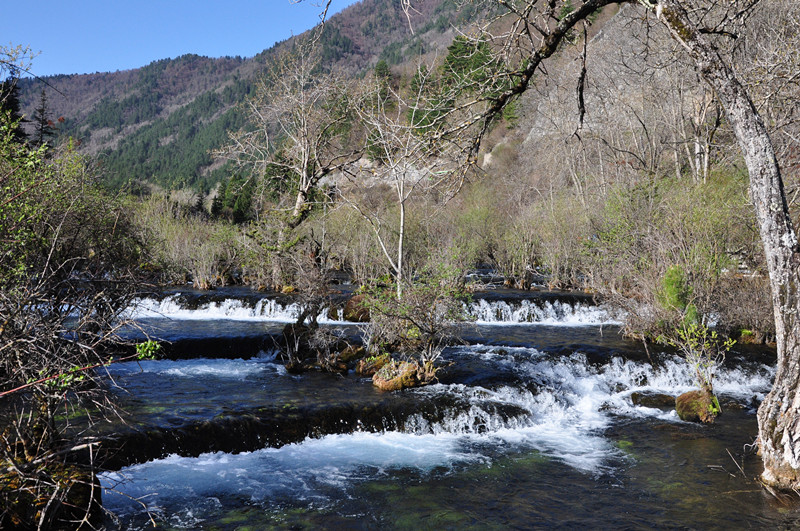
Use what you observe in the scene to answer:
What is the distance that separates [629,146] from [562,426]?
75.0 feet

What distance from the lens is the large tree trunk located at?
507cm

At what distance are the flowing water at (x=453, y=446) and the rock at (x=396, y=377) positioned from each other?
0.27 meters

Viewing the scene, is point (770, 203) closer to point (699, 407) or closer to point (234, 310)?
point (699, 407)

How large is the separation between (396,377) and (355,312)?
6.69 meters

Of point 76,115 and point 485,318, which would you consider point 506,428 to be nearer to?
point 485,318

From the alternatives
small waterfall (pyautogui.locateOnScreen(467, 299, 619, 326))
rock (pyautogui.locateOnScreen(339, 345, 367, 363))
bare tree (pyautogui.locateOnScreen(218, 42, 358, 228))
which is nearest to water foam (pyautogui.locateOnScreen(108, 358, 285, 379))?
rock (pyautogui.locateOnScreen(339, 345, 367, 363))

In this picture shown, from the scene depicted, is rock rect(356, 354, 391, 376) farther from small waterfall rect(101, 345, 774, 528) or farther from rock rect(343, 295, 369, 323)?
rock rect(343, 295, 369, 323)

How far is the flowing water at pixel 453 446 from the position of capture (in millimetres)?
6145

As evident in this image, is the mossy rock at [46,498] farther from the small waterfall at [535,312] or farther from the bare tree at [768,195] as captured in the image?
the small waterfall at [535,312]

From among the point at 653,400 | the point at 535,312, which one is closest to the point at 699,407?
the point at 653,400

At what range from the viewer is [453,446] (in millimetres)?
8516

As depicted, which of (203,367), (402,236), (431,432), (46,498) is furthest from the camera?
(203,367)

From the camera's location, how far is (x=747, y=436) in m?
8.45

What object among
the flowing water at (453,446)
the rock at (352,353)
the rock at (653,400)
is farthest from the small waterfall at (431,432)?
the rock at (352,353)
